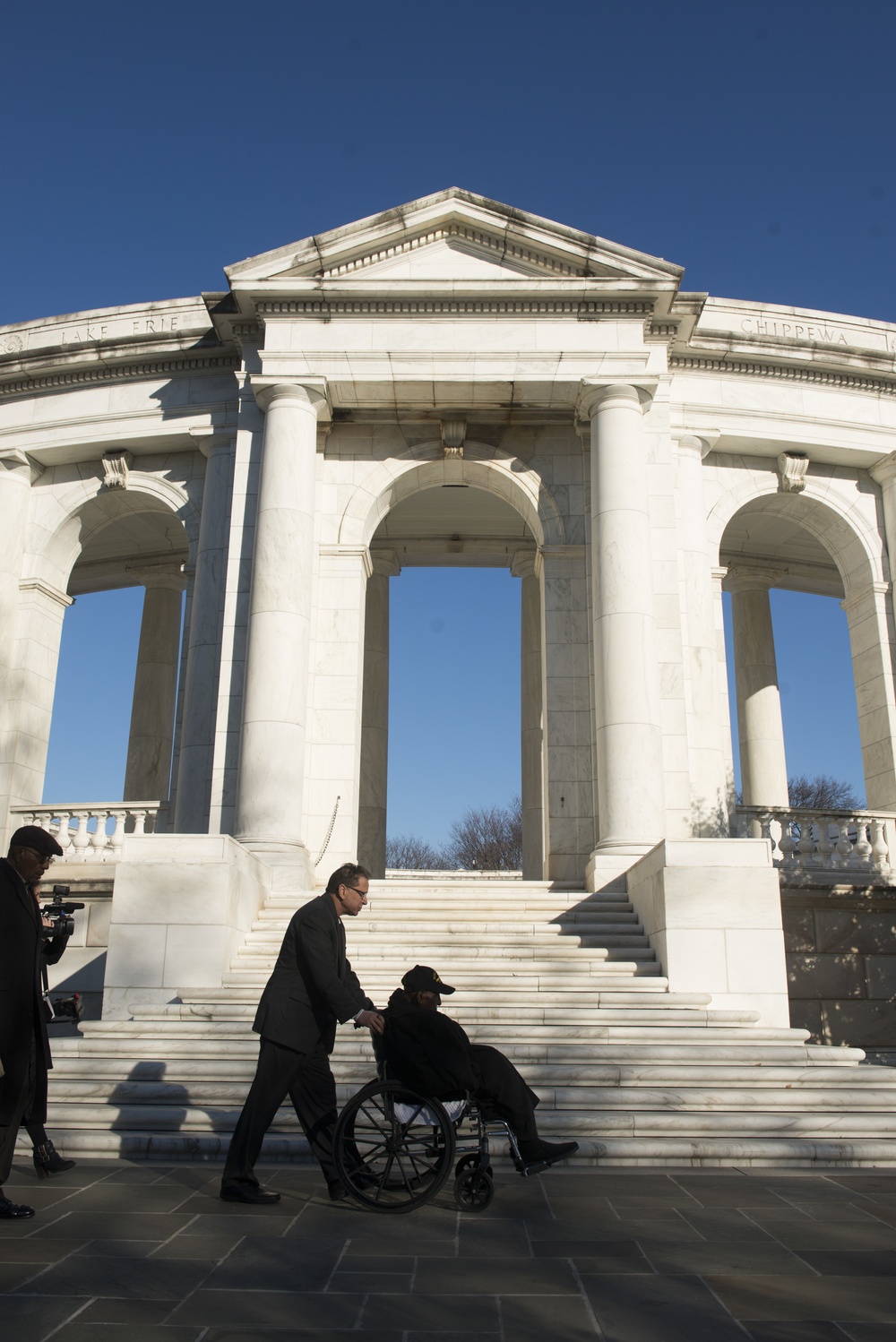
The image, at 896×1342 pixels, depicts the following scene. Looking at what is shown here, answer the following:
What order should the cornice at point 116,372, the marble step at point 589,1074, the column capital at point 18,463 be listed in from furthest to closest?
the column capital at point 18,463 < the cornice at point 116,372 < the marble step at point 589,1074

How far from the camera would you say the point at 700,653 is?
75.8ft

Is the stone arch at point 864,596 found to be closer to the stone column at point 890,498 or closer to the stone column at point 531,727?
the stone column at point 890,498

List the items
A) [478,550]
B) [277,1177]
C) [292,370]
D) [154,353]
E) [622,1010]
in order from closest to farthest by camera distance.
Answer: [277,1177] < [622,1010] < [292,370] < [154,353] < [478,550]

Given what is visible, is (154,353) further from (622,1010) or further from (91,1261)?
(91,1261)

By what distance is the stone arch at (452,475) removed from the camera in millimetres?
23406

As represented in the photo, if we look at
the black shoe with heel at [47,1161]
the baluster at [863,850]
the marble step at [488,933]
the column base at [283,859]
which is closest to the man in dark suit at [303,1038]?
the black shoe with heel at [47,1161]

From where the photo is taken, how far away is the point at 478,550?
31.9 m

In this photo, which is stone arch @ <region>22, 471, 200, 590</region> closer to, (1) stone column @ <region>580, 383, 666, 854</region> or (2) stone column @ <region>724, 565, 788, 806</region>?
(1) stone column @ <region>580, 383, 666, 854</region>

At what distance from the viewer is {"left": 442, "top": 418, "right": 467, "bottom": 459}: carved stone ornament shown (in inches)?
920

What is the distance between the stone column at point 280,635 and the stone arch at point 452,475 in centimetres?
165

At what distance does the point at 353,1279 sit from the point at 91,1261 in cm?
153

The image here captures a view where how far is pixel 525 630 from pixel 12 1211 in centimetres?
2383

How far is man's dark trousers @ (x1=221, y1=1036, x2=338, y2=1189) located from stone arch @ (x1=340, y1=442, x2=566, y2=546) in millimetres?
16022

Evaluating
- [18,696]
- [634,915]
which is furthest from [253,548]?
[634,915]
